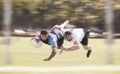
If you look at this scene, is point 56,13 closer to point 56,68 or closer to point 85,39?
point 85,39

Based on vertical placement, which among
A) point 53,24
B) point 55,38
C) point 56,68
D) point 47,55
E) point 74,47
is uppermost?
point 53,24

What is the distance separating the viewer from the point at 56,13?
991 centimetres

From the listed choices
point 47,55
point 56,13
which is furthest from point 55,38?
point 56,13

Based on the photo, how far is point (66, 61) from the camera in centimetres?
970

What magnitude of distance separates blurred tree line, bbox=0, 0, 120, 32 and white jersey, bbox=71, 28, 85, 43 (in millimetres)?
172

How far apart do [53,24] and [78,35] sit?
810 millimetres

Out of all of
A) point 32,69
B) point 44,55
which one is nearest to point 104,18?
point 44,55

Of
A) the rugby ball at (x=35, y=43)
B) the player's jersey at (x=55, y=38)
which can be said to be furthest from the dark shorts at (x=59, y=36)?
the rugby ball at (x=35, y=43)

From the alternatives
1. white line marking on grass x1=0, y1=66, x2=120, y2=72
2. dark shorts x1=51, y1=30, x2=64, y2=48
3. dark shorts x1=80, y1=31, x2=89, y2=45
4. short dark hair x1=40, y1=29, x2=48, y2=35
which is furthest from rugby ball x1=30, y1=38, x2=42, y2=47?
dark shorts x1=80, y1=31, x2=89, y2=45

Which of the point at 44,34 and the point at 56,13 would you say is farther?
the point at 56,13

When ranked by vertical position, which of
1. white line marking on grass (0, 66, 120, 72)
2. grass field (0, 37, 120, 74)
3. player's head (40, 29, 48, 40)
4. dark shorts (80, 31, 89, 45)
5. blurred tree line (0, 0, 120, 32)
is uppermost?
blurred tree line (0, 0, 120, 32)

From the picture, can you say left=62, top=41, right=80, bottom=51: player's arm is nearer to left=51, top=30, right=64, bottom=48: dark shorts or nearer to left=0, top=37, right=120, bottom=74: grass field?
left=0, top=37, right=120, bottom=74: grass field

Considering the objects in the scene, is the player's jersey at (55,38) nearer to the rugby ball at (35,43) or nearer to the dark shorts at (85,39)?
the rugby ball at (35,43)

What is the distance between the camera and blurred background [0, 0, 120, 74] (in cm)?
970
